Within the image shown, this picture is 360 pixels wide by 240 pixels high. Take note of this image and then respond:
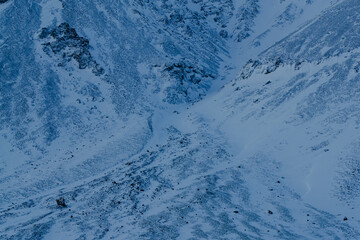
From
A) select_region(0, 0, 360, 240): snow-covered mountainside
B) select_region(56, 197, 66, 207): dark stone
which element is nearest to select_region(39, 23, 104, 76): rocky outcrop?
select_region(0, 0, 360, 240): snow-covered mountainside

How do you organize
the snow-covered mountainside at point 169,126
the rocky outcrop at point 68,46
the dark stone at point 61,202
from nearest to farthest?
the snow-covered mountainside at point 169,126, the dark stone at point 61,202, the rocky outcrop at point 68,46

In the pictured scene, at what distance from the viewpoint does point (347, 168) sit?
90.1 ft

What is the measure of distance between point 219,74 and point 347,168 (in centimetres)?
4546

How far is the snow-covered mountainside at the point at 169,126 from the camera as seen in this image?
24844mm

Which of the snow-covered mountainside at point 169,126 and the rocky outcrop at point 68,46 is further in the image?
the rocky outcrop at point 68,46

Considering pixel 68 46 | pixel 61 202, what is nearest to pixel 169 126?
pixel 61 202

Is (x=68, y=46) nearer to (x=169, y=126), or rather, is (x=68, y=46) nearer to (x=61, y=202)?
(x=169, y=126)

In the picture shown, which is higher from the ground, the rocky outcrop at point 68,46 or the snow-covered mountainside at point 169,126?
the rocky outcrop at point 68,46

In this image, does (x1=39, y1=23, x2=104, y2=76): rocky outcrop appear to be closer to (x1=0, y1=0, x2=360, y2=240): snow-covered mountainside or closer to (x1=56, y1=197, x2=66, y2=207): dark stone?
(x1=0, y1=0, x2=360, y2=240): snow-covered mountainside

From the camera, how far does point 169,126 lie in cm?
4866

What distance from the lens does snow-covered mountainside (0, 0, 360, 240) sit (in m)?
24.8

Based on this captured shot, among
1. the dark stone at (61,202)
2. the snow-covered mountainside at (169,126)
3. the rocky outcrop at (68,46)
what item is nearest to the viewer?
the snow-covered mountainside at (169,126)

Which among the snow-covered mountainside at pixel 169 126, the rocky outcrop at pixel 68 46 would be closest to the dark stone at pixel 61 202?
the snow-covered mountainside at pixel 169 126

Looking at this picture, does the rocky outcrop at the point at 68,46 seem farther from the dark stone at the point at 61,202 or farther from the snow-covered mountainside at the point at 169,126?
the dark stone at the point at 61,202
